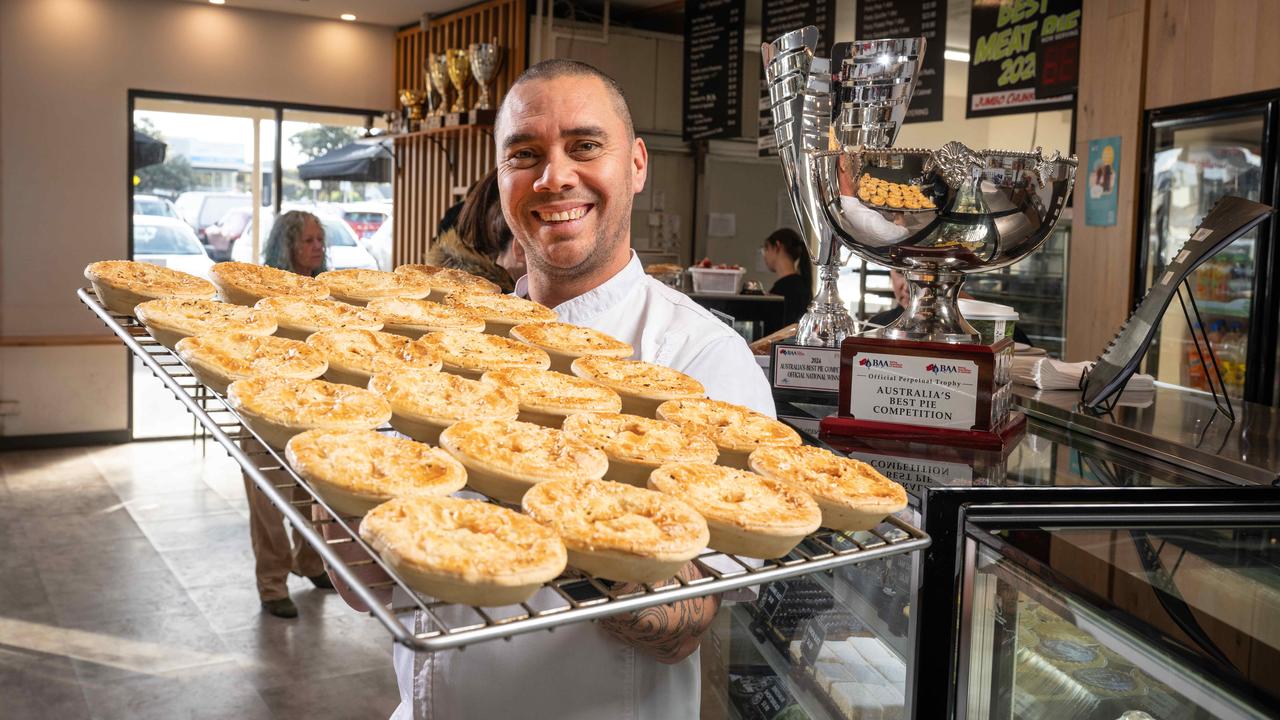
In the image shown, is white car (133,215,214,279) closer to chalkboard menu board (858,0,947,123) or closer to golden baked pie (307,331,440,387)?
chalkboard menu board (858,0,947,123)

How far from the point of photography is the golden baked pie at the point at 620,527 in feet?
2.81

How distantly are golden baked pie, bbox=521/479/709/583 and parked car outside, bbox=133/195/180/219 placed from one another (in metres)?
8.03

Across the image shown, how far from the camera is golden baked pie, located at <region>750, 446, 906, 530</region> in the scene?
99 cm

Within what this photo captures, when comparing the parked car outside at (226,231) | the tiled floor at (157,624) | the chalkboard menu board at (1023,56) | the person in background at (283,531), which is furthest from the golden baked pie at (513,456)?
the parked car outside at (226,231)

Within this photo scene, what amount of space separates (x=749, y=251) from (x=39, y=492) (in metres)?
5.25

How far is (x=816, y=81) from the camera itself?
175cm

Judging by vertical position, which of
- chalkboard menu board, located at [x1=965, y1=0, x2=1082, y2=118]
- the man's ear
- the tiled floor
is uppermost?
chalkboard menu board, located at [x1=965, y1=0, x2=1082, y2=118]

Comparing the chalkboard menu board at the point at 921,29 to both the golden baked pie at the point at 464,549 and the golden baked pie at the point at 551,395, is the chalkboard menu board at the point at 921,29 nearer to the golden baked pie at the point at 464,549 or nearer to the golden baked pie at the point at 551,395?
the golden baked pie at the point at 551,395

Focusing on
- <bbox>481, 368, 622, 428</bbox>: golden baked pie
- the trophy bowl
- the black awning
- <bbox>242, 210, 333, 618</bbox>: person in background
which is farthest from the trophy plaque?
the black awning

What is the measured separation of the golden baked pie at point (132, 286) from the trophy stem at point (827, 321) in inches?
40.5

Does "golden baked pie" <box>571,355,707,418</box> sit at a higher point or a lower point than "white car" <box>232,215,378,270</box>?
lower

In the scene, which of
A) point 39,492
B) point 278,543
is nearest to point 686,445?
point 278,543

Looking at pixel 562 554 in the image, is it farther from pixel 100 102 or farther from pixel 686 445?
pixel 100 102

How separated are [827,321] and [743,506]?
3.06 ft
